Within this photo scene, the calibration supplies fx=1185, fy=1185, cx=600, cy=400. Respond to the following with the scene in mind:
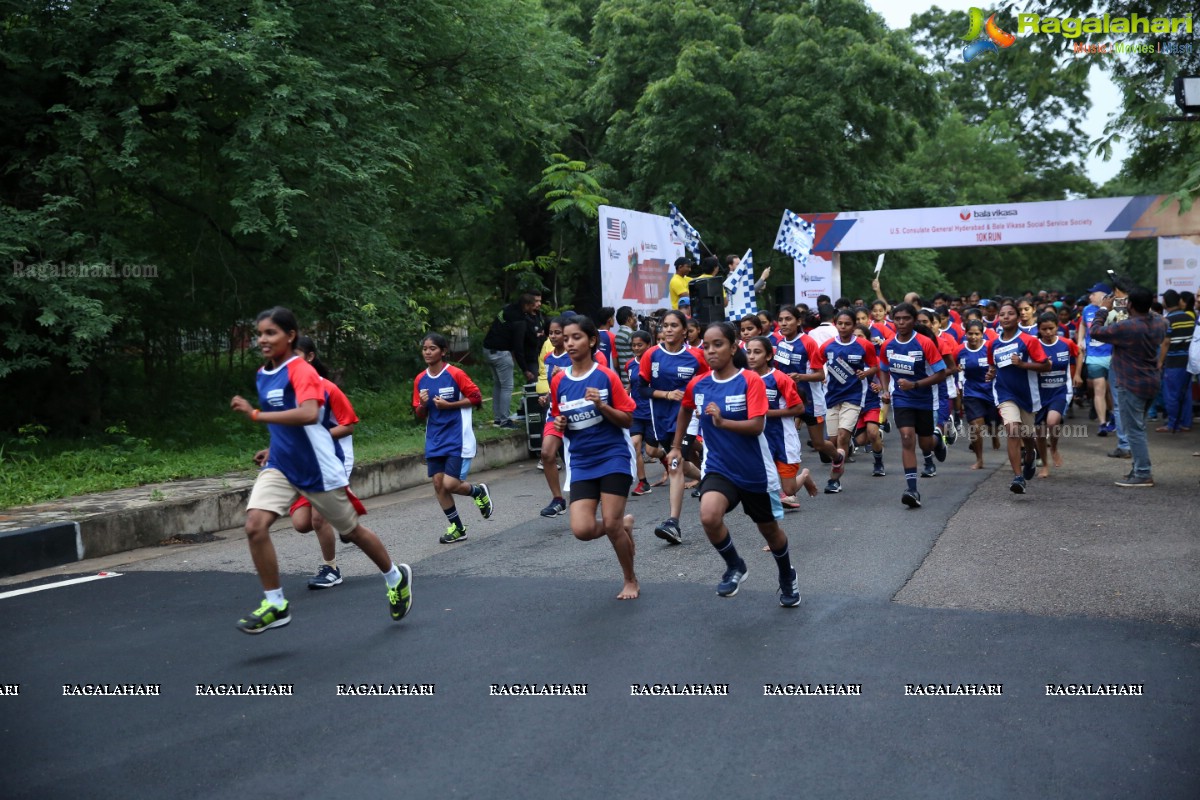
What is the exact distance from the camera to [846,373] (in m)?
12.6

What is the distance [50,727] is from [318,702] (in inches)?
44.2

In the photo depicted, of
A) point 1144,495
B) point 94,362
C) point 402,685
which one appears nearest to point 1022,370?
point 1144,495

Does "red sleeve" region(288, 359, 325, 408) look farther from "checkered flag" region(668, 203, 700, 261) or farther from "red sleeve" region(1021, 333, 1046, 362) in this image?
"checkered flag" region(668, 203, 700, 261)

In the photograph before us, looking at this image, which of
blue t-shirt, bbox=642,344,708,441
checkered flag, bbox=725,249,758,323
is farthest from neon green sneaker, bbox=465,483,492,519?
checkered flag, bbox=725,249,758,323

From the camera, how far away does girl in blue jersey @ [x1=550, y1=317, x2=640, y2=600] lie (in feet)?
23.9

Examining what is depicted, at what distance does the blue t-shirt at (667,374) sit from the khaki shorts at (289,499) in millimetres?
4203

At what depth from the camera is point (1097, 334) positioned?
11648 millimetres

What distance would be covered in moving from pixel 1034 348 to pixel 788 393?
15.8ft

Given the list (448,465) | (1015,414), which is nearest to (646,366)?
(448,465)

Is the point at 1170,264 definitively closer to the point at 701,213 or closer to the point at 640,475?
the point at 701,213

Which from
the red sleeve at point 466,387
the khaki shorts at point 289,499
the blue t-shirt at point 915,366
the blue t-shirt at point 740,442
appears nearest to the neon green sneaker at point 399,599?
the khaki shorts at point 289,499

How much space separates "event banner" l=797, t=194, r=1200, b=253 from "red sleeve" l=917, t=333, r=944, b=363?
1575 centimetres

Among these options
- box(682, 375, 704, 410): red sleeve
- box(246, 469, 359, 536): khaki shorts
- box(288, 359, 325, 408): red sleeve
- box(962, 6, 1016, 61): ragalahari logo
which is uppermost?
box(962, 6, 1016, 61): ragalahari logo

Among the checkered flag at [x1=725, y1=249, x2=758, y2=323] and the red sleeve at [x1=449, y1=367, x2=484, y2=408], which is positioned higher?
the checkered flag at [x1=725, y1=249, x2=758, y2=323]
